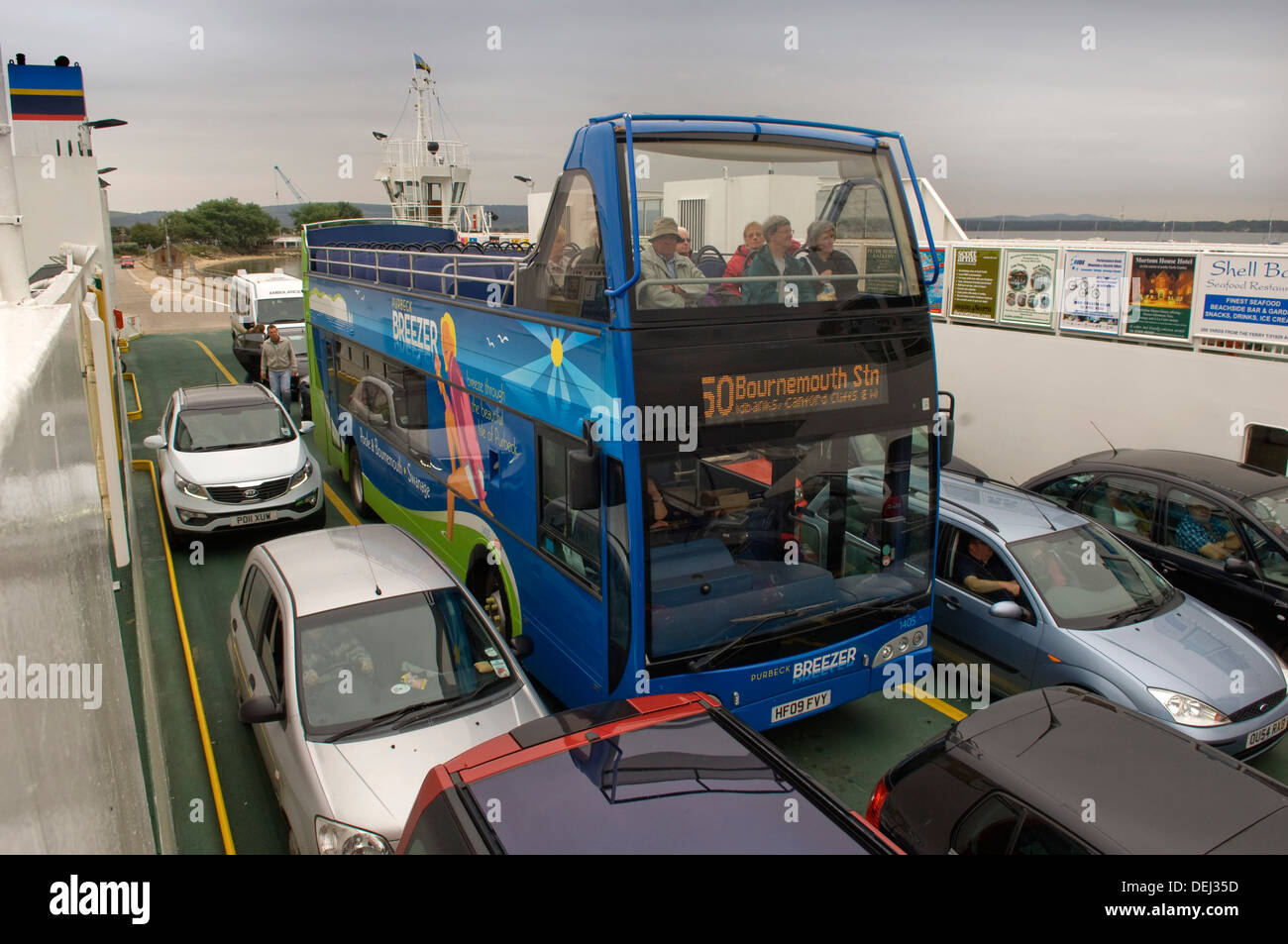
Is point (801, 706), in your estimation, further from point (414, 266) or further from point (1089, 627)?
point (414, 266)

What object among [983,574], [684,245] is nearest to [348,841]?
[684,245]

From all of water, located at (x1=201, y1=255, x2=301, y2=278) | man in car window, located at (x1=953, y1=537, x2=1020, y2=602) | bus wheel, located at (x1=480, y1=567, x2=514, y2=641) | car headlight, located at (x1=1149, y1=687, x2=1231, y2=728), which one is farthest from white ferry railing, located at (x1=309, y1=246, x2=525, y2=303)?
water, located at (x1=201, y1=255, x2=301, y2=278)

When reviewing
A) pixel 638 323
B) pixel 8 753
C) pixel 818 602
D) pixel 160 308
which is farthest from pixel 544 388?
pixel 160 308

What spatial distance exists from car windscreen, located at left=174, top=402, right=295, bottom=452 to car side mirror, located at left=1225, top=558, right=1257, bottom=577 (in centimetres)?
1061

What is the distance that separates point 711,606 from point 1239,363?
8636mm

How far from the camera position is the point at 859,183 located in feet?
20.9

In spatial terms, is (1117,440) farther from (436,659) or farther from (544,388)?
(436,659)

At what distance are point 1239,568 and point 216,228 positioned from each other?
88.5 meters

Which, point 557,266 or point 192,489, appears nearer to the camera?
point 557,266

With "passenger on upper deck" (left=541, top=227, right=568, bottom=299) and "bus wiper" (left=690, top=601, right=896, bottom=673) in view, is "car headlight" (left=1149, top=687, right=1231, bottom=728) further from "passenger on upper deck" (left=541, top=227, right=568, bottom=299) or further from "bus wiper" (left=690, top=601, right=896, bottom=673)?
"passenger on upper deck" (left=541, top=227, right=568, bottom=299)

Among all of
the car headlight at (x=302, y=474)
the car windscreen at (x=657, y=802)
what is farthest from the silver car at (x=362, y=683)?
the car headlight at (x=302, y=474)

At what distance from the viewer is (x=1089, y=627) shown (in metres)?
6.68

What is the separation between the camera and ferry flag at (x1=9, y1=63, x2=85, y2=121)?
1662 cm

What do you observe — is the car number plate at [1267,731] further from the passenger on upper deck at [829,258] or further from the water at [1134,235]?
the water at [1134,235]
